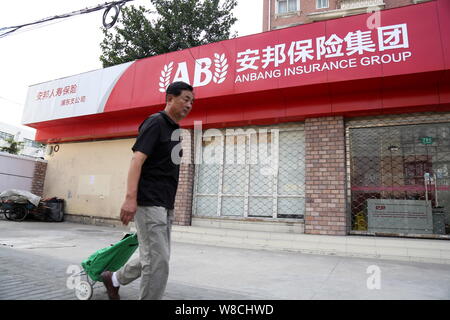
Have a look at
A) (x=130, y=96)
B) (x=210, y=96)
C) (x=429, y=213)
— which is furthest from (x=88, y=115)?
(x=429, y=213)

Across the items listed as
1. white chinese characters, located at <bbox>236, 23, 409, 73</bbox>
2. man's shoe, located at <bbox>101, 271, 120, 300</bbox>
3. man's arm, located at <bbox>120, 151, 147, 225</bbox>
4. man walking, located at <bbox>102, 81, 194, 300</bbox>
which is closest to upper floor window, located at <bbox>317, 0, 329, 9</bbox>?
white chinese characters, located at <bbox>236, 23, 409, 73</bbox>

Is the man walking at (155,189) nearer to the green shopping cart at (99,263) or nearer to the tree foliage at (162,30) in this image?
the green shopping cart at (99,263)

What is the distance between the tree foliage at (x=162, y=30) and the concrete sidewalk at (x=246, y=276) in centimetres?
1327

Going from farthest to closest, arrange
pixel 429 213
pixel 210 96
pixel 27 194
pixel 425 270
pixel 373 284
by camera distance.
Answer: pixel 27 194, pixel 210 96, pixel 429 213, pixel 425 270, pixel 373 284

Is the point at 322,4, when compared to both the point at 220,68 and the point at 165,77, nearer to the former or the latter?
the point at 220,68

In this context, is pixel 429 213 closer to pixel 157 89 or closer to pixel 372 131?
pixel 372 131

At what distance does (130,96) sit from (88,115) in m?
1.84

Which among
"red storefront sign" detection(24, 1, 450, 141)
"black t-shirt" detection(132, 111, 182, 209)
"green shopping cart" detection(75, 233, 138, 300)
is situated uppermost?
"red storefront sign" detection(24, 1, 450, 141)

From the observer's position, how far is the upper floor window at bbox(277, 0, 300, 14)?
16469 mm

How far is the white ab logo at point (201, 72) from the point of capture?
23.1ft

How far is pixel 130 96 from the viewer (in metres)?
8.17

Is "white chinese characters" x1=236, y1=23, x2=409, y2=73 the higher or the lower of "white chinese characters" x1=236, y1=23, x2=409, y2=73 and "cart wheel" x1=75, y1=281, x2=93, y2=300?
the higher

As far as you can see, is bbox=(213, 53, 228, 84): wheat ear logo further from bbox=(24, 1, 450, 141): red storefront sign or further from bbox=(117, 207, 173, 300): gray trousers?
bbox=(117, 207, 173, 300): gray trousers

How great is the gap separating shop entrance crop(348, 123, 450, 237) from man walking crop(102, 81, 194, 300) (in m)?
5.06
